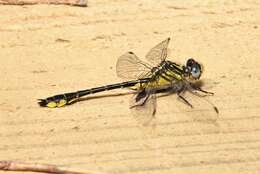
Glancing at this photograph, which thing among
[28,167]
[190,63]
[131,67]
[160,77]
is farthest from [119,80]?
[28,167]

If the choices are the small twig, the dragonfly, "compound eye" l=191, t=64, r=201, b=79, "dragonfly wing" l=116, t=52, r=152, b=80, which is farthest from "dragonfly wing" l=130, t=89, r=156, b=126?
the small twig

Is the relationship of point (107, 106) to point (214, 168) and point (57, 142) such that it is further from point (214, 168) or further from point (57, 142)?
point (214, 168)

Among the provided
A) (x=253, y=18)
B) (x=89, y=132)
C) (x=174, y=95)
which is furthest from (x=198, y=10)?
(x=89, y=132)

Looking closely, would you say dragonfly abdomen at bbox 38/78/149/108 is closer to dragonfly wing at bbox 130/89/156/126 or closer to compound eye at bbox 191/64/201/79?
dragonfly wing at bbox 130/89/156/126

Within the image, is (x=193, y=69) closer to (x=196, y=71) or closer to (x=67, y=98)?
(x=196, y=71)

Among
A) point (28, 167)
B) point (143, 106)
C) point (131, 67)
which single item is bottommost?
point (28, 167)
